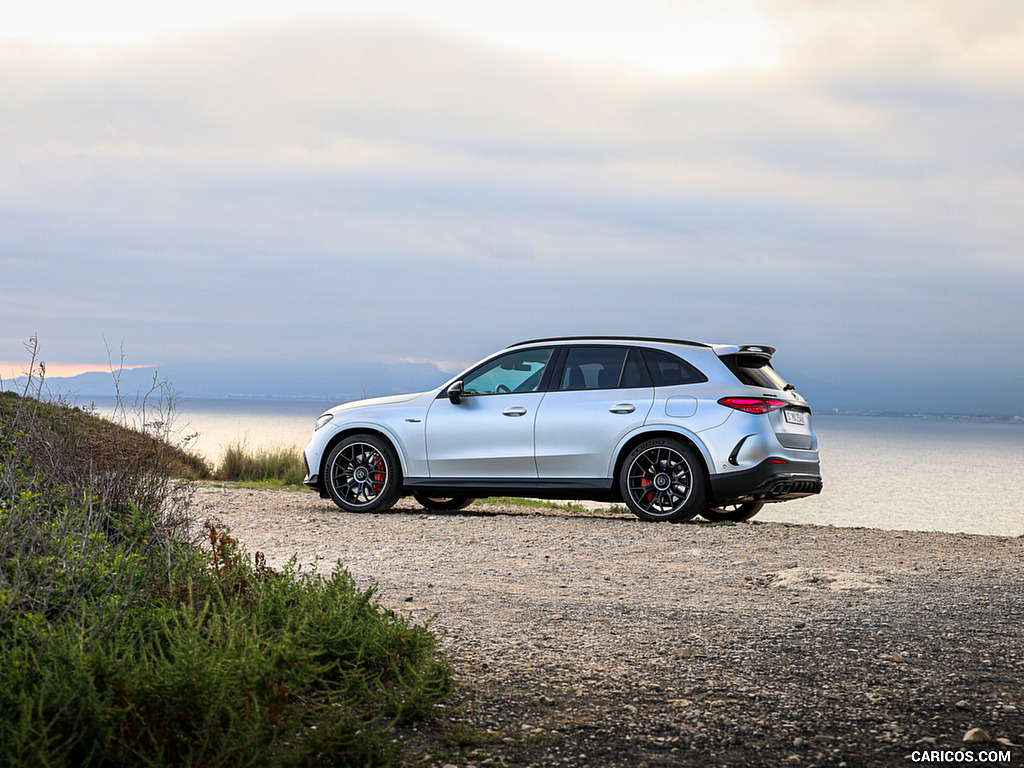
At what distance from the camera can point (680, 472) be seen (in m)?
9.83

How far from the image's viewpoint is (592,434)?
9.97 metres

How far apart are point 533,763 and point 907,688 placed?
1823 millimetres

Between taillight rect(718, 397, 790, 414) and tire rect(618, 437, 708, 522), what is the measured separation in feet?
1.99

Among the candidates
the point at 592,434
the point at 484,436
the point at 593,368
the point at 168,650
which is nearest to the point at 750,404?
the point at 592,434

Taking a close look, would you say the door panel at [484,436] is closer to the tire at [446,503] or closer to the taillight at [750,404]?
the tire at [446,503]

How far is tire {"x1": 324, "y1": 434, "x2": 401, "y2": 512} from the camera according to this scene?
10.9m

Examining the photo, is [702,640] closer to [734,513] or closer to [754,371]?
[754,371]

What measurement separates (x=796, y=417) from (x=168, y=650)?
7.51m

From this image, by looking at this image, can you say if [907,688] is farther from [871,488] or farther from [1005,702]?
[871,488]

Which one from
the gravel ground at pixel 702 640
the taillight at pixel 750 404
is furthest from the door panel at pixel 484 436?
the taillight at pixel 750 404

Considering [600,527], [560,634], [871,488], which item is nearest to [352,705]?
[560,634]

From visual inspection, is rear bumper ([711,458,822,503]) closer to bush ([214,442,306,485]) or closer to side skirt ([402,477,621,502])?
side skirt ([402,477,621,502])

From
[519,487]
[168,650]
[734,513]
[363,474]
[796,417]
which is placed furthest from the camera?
[734,513]

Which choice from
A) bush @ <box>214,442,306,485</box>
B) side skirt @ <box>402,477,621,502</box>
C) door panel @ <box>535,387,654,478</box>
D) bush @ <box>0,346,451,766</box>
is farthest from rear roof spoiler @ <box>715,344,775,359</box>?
bush @ <box>214,442,306,485</box>
